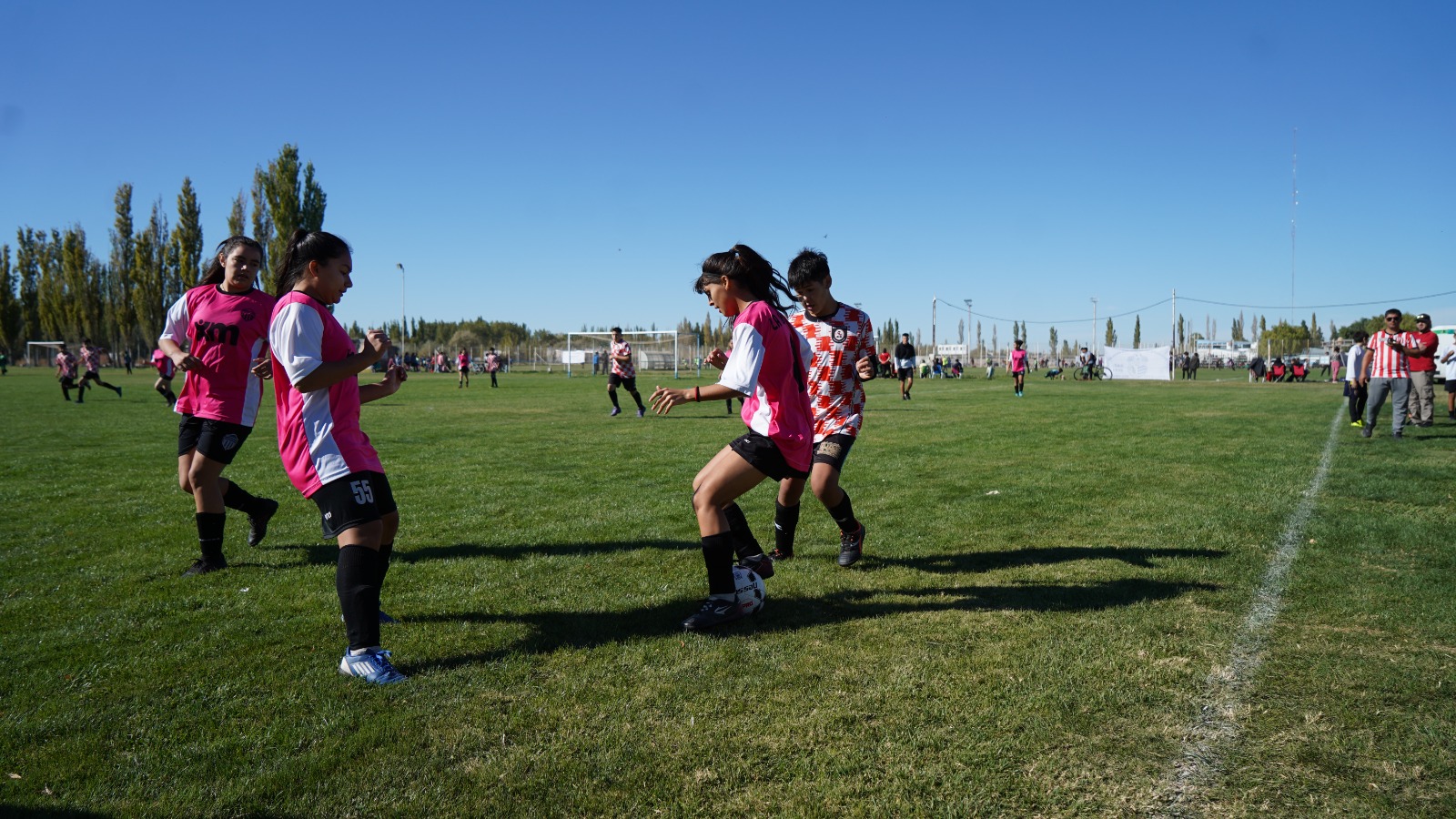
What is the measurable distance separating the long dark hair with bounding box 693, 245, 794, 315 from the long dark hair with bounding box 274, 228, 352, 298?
177 centimetres

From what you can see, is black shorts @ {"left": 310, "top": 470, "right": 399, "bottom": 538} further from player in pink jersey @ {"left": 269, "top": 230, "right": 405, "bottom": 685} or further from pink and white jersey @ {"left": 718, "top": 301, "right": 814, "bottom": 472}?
pink and white jersey @ {"left": 718, "top": 301, "right": 814, "bottom": 472}

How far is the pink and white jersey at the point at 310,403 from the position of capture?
12.0 ft

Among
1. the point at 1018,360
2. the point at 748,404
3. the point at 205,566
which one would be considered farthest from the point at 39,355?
the point at 748,404

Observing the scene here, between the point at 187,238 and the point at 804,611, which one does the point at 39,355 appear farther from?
the point at 804,611

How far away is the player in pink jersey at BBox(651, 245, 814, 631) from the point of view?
13.5ft

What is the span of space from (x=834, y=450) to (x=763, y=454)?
146cm

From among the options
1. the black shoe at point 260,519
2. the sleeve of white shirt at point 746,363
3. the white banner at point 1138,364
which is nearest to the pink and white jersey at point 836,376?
the sleeve of white shirt at point 746,363

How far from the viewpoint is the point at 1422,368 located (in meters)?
13.8

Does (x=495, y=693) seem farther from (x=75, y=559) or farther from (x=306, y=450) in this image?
(x=75, y=559)

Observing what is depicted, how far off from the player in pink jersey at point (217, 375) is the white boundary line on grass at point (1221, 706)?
5.35 m

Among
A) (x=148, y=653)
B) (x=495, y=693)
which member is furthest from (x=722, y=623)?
(x=148, y=653)

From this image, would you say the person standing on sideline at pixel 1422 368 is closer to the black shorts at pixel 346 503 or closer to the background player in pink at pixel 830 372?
the background player in pink at pixel 830 372

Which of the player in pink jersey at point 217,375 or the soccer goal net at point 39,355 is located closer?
the player in pink jersey at point 217,375

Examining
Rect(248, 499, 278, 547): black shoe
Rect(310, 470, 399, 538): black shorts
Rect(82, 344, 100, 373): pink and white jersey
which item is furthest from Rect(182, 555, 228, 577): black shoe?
Rect(82, 344, 100, 373): pink and white jersey
